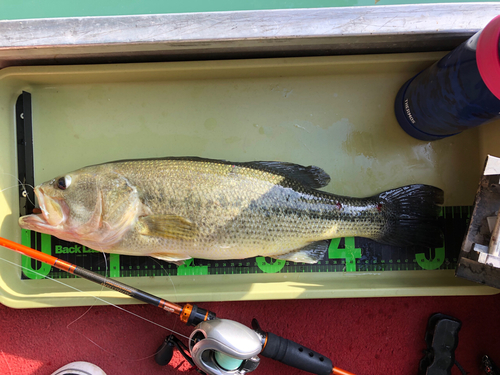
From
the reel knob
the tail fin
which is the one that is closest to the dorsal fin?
the tail fin

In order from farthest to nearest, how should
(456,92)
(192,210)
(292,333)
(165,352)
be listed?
(292,333) < (165,352) < (192,210) < (456,92)

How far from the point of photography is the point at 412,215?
5.17ft

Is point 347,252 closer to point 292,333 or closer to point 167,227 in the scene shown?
point 292,333

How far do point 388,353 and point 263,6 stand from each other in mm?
2224

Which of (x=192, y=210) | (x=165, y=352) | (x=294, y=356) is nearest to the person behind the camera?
(x=192, y=210)

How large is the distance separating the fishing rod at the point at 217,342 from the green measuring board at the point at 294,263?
0.58 ft

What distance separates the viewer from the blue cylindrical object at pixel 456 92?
3.60 ft

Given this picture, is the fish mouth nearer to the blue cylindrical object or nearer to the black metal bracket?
the black metal bracket

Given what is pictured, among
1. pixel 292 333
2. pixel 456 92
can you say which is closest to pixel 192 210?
pixel 292 333

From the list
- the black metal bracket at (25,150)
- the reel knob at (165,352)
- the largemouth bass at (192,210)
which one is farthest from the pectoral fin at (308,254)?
the black metal bracket at (25,150)

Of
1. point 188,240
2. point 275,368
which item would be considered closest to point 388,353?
point 275,368

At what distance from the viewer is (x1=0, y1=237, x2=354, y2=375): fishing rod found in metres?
1.36

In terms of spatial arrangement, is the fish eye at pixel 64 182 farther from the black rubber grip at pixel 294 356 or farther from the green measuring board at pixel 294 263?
the black rubber grip at pixel 294 356

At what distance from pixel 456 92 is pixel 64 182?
1.86 metres
